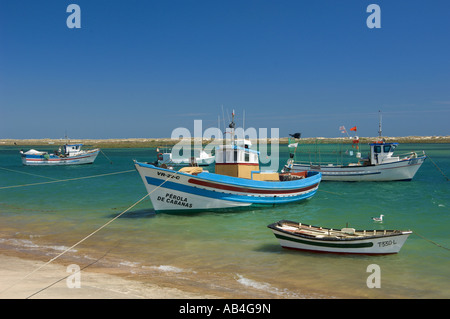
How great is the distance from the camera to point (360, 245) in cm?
1265

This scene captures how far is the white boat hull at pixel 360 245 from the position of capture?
12586mm

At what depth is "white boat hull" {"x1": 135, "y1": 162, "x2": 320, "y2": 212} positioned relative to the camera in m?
18.8

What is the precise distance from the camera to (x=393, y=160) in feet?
121

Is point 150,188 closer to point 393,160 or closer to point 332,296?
point 332,296

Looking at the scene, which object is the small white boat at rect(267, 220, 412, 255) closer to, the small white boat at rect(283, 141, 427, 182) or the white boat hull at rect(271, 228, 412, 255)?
the white boat hull at rect(271, 228, 412, 255)

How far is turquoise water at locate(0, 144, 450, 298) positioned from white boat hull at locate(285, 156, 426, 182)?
28.0 ft

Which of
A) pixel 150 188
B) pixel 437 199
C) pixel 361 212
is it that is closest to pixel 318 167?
pixel 437 199

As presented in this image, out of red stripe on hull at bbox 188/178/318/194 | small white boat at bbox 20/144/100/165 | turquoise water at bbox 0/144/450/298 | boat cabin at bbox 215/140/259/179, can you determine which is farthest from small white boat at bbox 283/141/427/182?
small white boat at bbox 20/144/100/165

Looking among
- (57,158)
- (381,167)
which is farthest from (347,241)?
(57,158)

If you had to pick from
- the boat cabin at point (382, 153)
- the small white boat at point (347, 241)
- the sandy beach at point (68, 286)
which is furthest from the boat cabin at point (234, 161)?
the boat cabin at point (382, 153)

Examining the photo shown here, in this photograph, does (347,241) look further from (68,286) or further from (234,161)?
(234,161)

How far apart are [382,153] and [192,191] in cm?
2518

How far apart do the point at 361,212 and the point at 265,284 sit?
1339 centimetres
